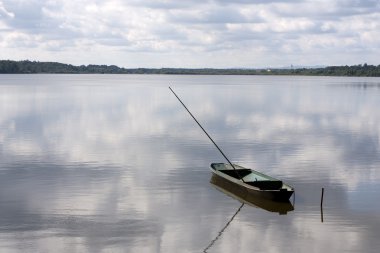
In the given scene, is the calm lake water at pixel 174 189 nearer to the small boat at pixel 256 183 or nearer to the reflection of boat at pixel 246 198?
the reflection of boat at pixel 246 198

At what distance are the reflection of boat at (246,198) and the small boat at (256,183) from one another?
0.65 ft

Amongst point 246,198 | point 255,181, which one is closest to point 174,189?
point 246,198

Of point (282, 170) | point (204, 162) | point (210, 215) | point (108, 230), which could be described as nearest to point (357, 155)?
point (282, 170)

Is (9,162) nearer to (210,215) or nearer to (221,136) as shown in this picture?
(210,215)

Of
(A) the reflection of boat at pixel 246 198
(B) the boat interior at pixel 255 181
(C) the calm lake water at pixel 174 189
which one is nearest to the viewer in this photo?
(C) the calm lake water at pixel 174 189

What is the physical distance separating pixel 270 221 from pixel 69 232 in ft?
29.3

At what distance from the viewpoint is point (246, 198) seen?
92.3ft

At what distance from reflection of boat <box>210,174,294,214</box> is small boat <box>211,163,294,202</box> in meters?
0.20

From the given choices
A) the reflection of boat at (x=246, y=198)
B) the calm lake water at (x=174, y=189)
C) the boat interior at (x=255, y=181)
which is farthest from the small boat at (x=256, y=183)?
the calm lake water at (x=174, y=189)

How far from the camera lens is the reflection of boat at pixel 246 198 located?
26594 mm

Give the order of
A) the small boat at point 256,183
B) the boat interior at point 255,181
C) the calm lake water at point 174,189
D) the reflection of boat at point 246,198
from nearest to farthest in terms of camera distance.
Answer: the calm lake water at point 174,189
the reflection of boat at point 246,198
the small boat at point 256,183
the boat interior at point 255,181

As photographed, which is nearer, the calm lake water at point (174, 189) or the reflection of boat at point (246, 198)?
the calm lake water at point (174, 189)

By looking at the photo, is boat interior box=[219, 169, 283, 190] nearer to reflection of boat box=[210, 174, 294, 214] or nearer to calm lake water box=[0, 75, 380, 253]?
reflection of boat box=[210, 174, 294, 214]

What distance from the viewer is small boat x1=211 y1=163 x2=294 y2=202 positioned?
26734 millimetres
